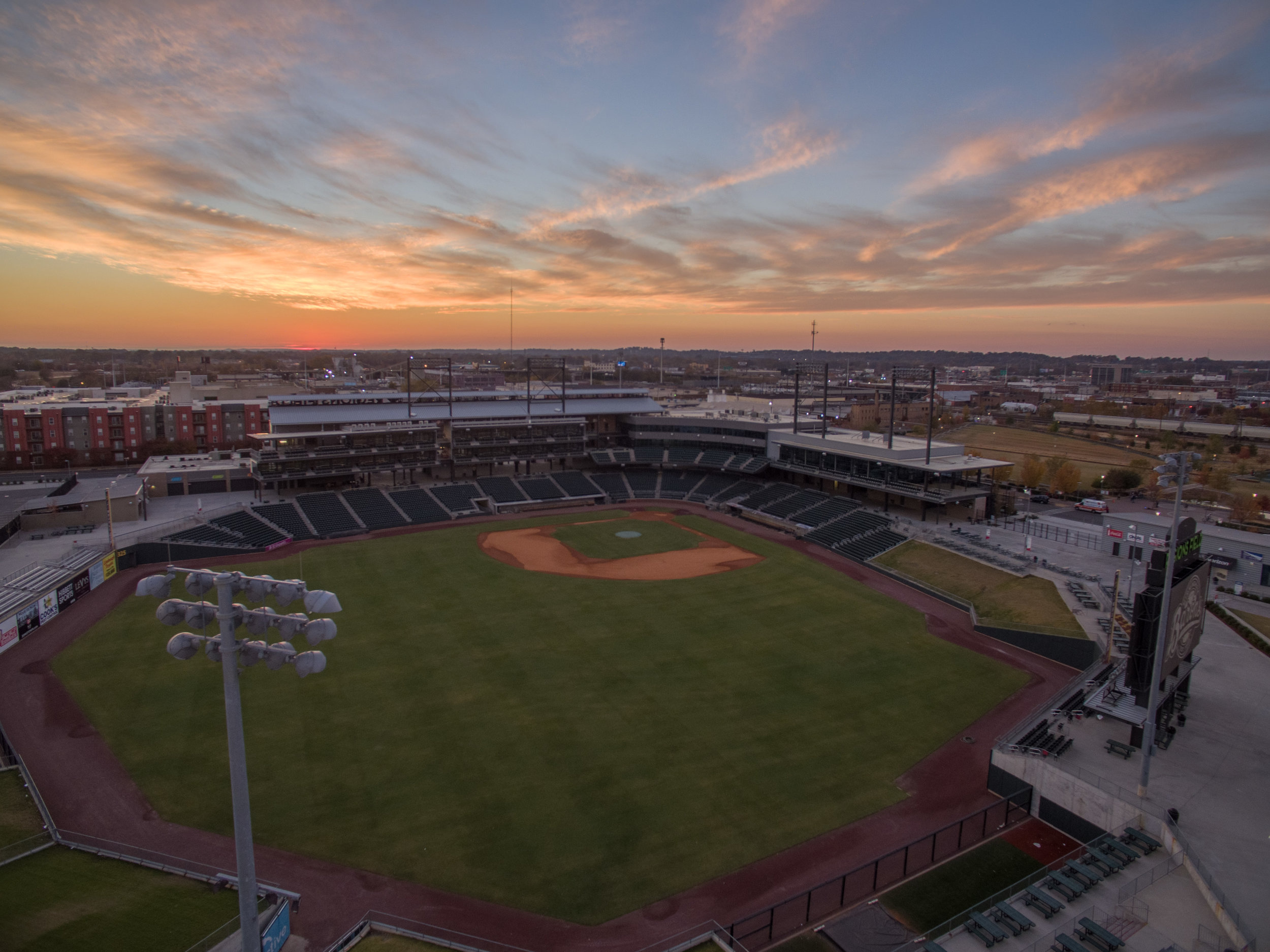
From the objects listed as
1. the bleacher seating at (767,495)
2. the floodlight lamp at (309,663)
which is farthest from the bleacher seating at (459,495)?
the floodlight lamp at (309,663)

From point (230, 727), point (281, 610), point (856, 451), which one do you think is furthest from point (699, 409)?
point (230, 727)

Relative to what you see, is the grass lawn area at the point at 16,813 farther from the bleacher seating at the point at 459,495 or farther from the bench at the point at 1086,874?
the bleacher seating at the point at 459,495

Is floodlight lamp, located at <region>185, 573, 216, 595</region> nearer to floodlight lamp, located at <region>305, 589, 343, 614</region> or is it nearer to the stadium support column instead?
the stadium support column

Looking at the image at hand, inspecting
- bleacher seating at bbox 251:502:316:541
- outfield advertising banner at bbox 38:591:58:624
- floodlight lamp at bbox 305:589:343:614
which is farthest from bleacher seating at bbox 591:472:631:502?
floodlight lamp at bbox 305:589:343:614

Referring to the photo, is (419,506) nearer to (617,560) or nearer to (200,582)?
(617,560)

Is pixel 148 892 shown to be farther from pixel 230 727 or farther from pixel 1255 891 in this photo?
pixel 1255 891
